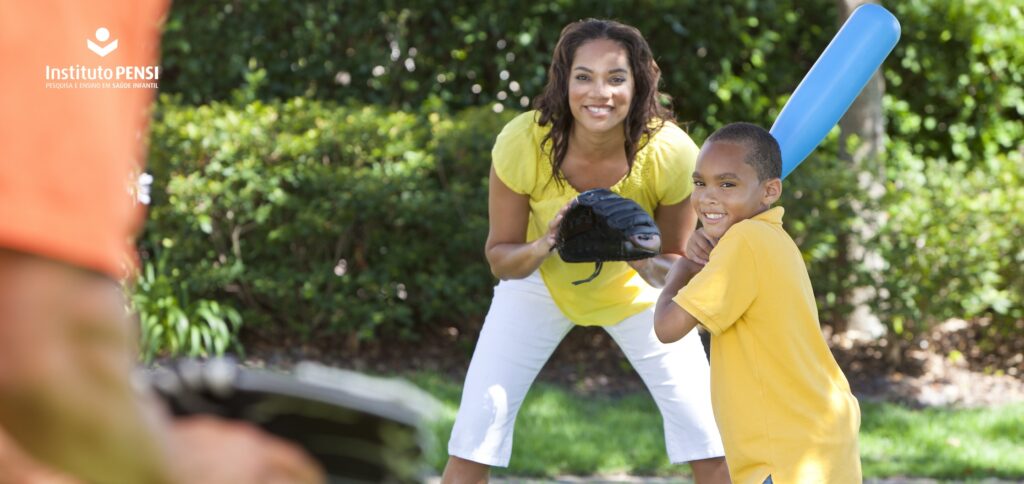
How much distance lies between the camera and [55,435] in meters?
0.81

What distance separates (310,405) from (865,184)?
6788 millimetres

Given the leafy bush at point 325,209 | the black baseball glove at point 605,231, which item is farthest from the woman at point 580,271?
the leafy bush at point 325,209

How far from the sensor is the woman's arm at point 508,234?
3982 mm

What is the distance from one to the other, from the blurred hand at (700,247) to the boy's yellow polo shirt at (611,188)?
1.81ft

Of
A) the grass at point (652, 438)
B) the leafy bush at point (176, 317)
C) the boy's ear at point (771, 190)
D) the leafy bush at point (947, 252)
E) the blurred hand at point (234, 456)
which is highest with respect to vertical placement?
the blurred hand at point (234, 456)

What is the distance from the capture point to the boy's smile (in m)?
3.29

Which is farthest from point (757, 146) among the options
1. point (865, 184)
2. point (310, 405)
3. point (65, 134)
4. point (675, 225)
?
point (865, 184)

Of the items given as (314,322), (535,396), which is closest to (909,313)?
(535,396)

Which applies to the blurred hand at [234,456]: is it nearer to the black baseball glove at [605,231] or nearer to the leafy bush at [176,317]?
the black baseball glove at [605,231]

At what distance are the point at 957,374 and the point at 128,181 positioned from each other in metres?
7.06

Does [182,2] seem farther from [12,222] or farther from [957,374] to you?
[12,222]

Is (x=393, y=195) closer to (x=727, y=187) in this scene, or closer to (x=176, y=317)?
(x=176, y=317)

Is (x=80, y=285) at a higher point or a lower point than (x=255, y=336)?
higher

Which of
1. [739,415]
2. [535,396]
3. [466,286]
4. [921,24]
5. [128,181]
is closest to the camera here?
[128,181]
